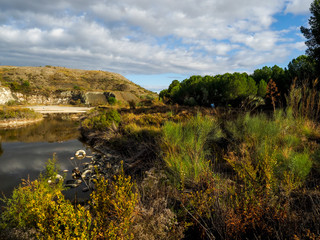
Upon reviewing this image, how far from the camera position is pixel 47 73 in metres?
63.8

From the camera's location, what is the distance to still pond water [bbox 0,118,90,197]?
24.6 ft

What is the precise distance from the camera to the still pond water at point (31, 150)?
24.6 feet

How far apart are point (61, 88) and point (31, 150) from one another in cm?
3987

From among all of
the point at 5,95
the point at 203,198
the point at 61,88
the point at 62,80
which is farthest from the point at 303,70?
the point at 62,80

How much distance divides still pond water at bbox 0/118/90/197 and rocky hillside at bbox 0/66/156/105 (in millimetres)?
19723

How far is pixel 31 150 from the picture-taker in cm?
1083

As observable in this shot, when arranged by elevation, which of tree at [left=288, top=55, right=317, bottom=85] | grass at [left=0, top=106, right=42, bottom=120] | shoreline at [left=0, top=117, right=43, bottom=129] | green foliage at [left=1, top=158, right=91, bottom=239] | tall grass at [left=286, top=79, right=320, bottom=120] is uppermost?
tree at [left=288, top=55, right=317, bottom=85]

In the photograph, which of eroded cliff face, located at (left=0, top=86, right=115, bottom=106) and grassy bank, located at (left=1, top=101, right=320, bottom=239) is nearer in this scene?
grassy bank, located at (left=1, top=101, right=320, bottom=239)

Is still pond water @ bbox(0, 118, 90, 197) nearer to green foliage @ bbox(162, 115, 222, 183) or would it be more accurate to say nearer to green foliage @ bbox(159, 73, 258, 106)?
green foliage @ bbox(162, 115, 222, 183)

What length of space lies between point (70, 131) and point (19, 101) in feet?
76.2

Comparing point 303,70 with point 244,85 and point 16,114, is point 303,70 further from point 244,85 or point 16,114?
point 16,114

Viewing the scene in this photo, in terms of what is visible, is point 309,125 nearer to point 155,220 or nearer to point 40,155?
point 155,220

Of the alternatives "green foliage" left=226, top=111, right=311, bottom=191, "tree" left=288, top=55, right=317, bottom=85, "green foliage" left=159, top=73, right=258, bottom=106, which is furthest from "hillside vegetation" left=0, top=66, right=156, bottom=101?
"green foliage" left=226, top=111, right=311, bottom=191

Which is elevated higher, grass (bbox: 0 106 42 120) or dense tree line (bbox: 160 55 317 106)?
dense tree line (bbox: 160 55 317 106)
